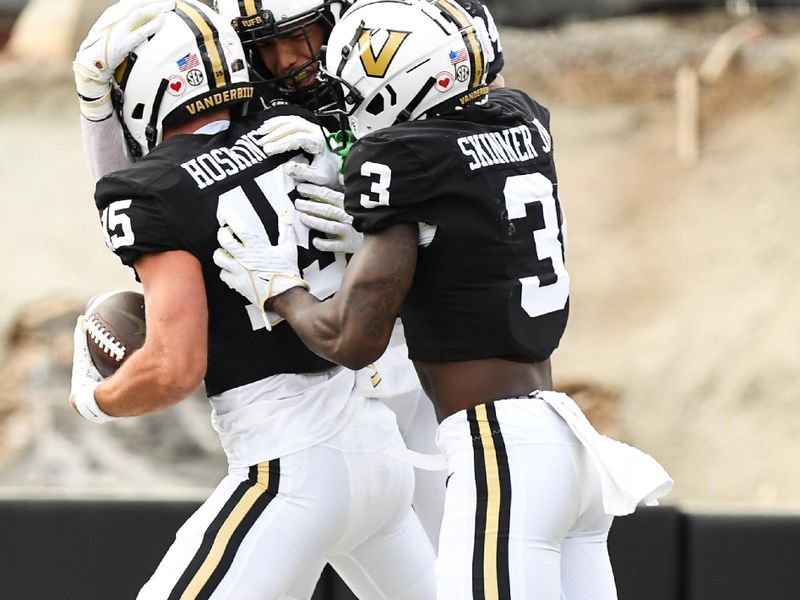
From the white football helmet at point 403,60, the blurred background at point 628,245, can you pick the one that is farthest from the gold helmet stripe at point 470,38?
the blurred background at point 628,245

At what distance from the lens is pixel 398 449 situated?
299cm

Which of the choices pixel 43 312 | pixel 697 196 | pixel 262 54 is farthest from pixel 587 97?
pixel 262 54

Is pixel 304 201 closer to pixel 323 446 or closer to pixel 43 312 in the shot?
pixel 323 446

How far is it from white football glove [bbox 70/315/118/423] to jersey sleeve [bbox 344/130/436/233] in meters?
0.71

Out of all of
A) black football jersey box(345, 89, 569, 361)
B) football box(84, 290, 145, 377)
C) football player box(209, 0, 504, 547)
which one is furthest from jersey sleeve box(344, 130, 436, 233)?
football player box(209, 0, 504, 547)

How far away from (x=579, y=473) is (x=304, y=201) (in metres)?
0.80

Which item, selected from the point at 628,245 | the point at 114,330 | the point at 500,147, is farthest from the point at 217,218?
the point at 628,245

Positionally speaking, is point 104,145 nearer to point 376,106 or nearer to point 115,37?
point 115,37

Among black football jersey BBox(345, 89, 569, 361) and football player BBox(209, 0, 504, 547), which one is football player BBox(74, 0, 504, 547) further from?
black football jersey BBox(345, 89, 569, 361)

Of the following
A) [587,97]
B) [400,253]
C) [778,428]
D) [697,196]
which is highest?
[400,253]

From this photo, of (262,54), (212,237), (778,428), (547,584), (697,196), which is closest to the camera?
(547,584)

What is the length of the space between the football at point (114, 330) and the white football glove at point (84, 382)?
0.02m

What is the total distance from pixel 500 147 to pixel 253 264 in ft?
1.80

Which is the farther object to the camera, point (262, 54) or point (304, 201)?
point (262, 54)
